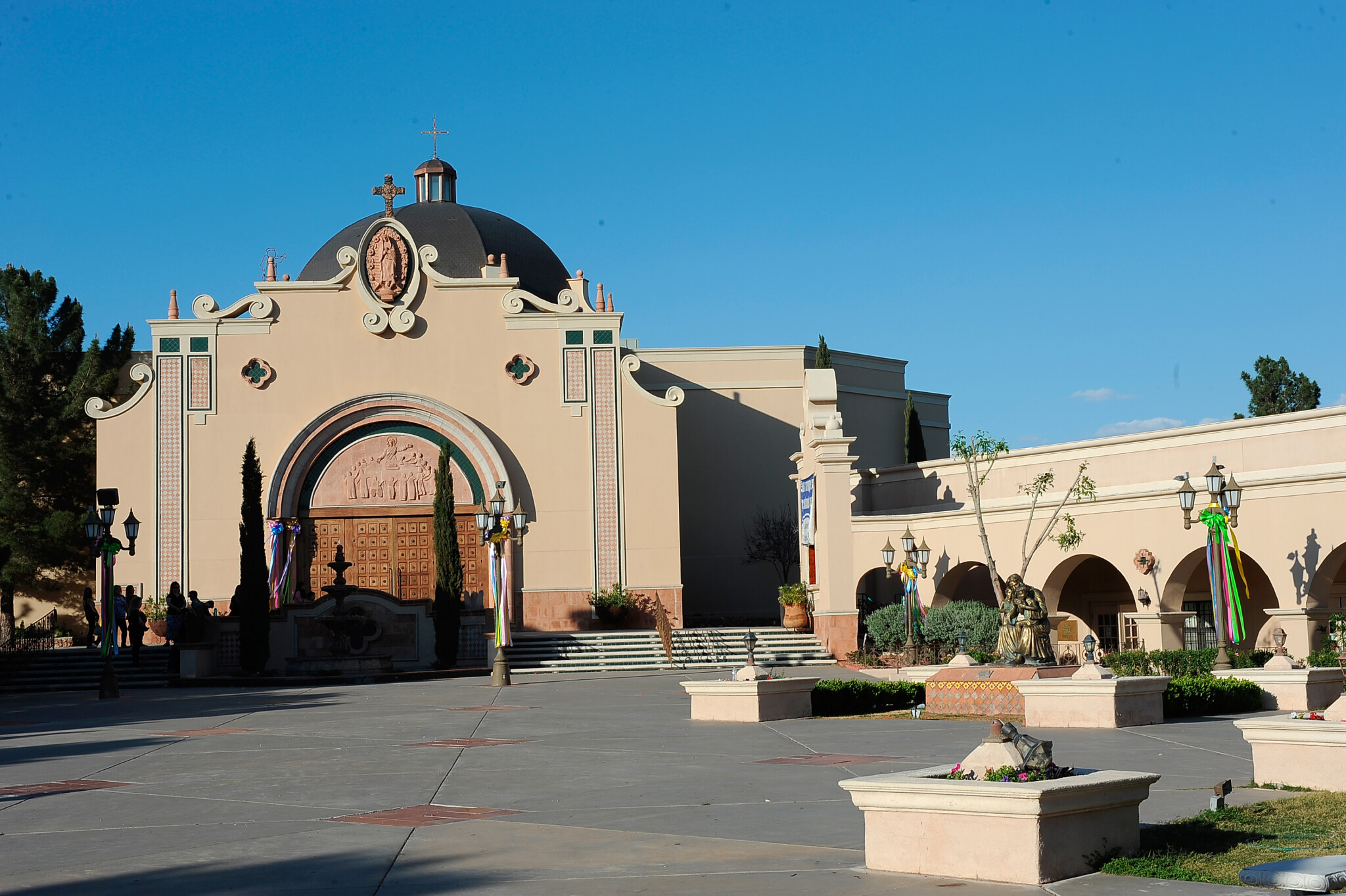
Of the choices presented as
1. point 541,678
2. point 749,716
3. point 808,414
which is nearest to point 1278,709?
point 749,716

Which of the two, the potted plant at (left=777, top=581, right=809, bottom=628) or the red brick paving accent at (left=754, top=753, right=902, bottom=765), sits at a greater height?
the potted plant at (left=777, top=581, right=809, bottom=628)

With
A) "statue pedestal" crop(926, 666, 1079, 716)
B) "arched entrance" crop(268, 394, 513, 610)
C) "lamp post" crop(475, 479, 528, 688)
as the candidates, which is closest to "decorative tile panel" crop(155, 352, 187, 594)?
"arched entrance" crop(268, 394, 513, 610)

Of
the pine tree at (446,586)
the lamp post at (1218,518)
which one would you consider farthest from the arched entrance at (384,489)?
the lamp post at (1218,518)

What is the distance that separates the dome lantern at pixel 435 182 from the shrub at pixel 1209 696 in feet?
116

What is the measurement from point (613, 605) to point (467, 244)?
1461 cm

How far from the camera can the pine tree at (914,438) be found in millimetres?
45031

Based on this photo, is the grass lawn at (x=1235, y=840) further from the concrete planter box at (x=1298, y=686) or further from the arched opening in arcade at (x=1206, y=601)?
the arched opening in arcade at (x=1206, y=601)

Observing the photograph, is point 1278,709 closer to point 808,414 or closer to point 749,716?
point 749,716

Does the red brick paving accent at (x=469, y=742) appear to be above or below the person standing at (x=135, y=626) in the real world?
below

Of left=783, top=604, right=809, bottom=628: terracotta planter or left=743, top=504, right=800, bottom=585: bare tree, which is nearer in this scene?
left=783, top=604, right=809, bottom=628: terracotta planter

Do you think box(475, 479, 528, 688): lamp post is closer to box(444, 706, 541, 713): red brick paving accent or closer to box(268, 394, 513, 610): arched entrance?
box(444, 706, 541, 713): red brick paving accent

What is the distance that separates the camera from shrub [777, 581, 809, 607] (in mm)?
35125

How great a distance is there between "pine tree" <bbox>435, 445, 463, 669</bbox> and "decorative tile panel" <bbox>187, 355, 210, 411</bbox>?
8.27m

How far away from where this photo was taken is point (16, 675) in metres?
29.6
